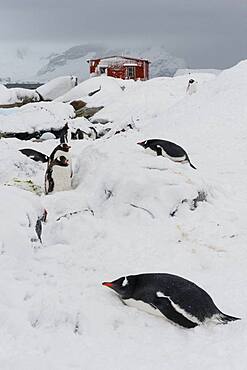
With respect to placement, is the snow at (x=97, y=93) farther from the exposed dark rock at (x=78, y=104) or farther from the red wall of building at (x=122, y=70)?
the red wall of building at (x=122, y=70)

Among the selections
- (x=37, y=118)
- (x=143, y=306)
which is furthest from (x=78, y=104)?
(x=143, y=306)

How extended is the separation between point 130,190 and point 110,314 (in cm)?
246

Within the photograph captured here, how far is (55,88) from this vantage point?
30.3 meters

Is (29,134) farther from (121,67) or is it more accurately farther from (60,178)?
(121,67)

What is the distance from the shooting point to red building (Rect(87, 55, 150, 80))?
35562 mm

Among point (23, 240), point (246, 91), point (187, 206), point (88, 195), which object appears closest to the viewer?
point (23, 240)

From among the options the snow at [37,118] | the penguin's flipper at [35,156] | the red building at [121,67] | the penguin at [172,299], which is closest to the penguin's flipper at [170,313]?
the penguin at [172,299]

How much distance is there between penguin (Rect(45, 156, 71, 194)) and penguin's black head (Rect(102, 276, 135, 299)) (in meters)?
3.06

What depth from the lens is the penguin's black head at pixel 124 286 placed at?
3578 mm

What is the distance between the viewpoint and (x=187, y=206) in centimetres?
562

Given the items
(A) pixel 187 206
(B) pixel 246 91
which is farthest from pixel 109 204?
(B) pixel 246 91

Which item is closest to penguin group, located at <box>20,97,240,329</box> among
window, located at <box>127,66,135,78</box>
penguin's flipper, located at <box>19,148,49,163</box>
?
penguin's flipper, located at <box>19,148,49,163</box>

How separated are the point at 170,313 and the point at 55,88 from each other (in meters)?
28.0

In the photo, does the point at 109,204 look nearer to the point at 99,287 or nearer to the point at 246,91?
the point at 99,287
